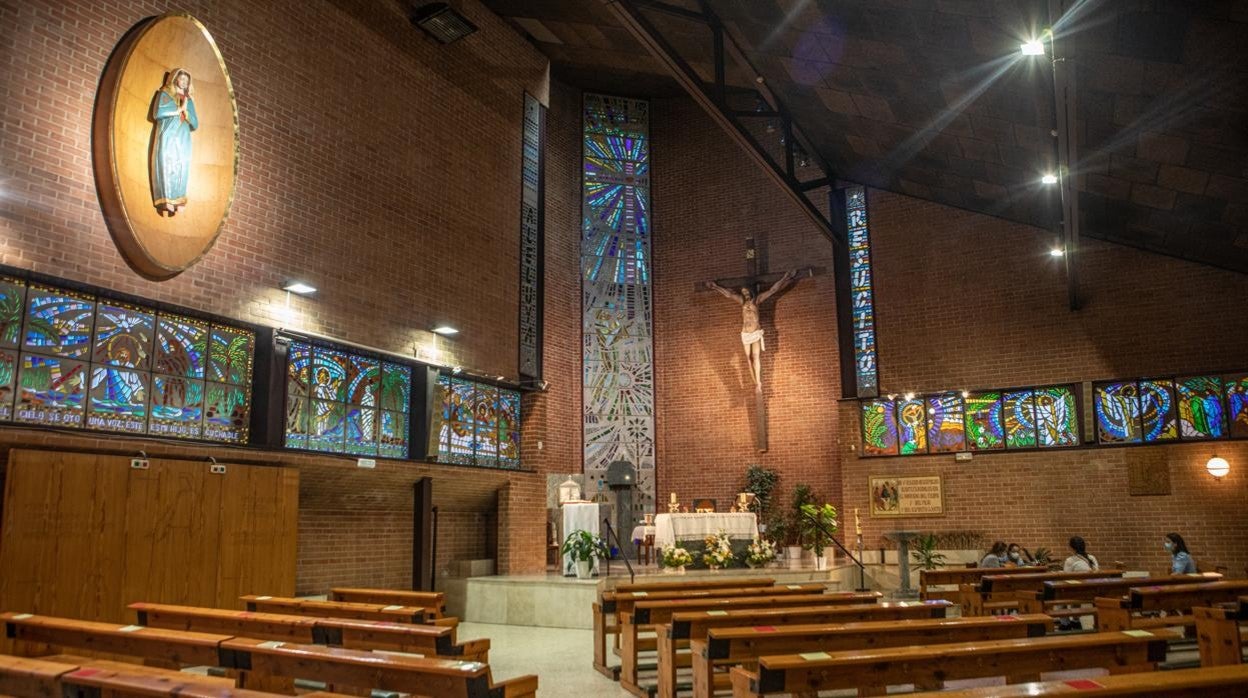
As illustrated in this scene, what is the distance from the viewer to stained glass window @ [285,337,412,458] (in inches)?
390

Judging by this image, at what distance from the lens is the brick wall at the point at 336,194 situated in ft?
25.7

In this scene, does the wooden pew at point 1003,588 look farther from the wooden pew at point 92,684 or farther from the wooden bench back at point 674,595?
the wooden pew at point 92,684

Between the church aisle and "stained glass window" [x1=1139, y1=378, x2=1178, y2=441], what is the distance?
28.5 feet

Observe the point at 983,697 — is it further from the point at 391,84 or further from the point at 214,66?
the point at 391,84

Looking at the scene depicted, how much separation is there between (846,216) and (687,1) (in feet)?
17.7

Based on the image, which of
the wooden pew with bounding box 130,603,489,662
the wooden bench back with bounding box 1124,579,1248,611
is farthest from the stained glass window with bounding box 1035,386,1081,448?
the wooden pew with bounding box 130,603,489,662

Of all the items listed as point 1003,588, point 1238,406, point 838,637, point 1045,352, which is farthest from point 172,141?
point 1238,406

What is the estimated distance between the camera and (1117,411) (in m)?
12.9

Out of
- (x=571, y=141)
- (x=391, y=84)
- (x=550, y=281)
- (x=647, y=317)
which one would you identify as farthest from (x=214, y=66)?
(x=647, y=317)

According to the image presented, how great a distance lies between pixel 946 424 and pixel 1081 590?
6.93 metres

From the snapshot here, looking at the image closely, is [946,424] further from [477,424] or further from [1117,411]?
[477,424]

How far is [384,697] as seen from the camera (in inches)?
185

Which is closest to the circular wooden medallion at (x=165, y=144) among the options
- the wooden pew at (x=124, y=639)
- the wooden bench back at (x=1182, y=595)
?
the wooden pew at (x=124, y=639)

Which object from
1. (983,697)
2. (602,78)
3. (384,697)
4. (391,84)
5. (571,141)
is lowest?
(384,697)
